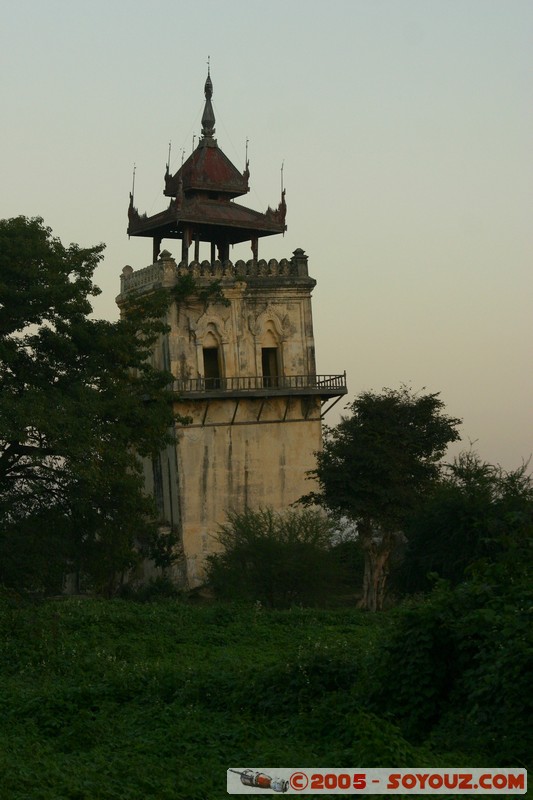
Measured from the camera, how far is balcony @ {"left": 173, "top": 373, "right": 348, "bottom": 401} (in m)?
45.4

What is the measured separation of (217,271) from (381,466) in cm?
1053

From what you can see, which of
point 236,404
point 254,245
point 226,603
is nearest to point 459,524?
point 226,603

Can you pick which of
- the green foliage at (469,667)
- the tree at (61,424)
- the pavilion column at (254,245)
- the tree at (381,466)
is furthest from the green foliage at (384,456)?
the green foliage at (469,667)

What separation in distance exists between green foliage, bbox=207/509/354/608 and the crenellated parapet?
8130 mm

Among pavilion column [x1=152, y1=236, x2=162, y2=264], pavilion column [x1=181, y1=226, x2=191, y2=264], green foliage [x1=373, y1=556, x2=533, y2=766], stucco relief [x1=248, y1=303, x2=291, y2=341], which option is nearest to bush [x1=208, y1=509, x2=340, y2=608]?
stucco relief [x1=248, y1=303, x2=291, y2=341]

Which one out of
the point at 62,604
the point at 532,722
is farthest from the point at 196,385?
the point at 532,722

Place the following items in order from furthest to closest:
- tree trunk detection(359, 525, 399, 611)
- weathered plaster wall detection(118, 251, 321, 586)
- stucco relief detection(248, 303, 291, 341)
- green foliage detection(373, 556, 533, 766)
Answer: stucco relief detection(248, 303, 291, 341) < weathered plaster wall detection(118, 251, 321, 586) < tree trunk detection(359, 525, 399, 611) < green foliage detection(373, 556, 533, 766)

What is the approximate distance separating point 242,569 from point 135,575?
622cm

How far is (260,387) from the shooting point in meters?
46.5

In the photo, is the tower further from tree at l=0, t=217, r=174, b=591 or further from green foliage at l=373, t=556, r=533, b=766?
green foliage at l=373, t=556, r=533, b=766

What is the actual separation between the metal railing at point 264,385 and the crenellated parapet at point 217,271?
10.1 feet

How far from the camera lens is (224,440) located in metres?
46.1

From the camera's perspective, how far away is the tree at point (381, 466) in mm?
39531

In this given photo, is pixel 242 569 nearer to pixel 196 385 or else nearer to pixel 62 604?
pixel 196 385
